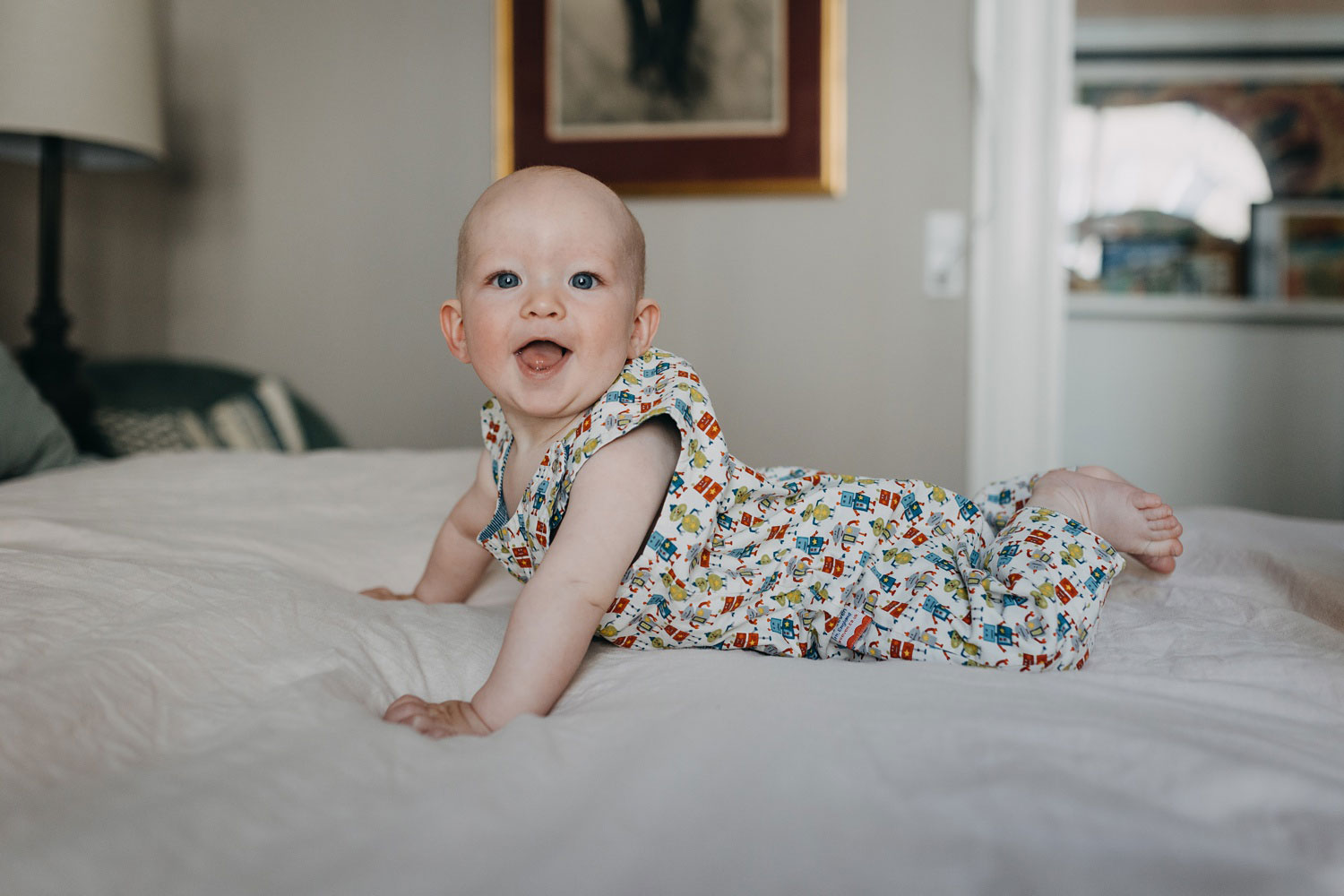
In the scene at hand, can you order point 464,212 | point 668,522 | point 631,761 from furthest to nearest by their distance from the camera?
point 464,212
point 668,522
point 631,761

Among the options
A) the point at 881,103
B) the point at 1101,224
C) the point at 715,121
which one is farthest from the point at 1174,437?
the point at 715,121

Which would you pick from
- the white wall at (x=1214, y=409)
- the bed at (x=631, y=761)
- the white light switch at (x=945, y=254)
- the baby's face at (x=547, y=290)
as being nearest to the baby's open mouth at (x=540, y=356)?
the baby's face at (x=547, y=290)

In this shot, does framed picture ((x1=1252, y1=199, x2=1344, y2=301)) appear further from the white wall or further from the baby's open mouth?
the baby's open mouth

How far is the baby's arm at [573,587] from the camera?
0.64 m

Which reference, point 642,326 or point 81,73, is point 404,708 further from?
point 81,73

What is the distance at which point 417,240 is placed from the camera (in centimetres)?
235

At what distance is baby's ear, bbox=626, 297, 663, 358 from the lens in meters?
0.89

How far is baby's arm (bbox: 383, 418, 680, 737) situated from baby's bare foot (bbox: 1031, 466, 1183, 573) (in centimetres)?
39

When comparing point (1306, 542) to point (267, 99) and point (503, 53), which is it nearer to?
point (503, 53)

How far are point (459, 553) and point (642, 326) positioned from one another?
30cm

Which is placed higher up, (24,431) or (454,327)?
(454,327)

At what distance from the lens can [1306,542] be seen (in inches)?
40.9

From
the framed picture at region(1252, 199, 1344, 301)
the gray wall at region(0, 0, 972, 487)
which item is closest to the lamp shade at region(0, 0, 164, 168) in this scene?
the gray wall at region(0, 0, 972, 487)

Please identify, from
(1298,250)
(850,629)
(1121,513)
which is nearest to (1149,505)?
(1121,513)
